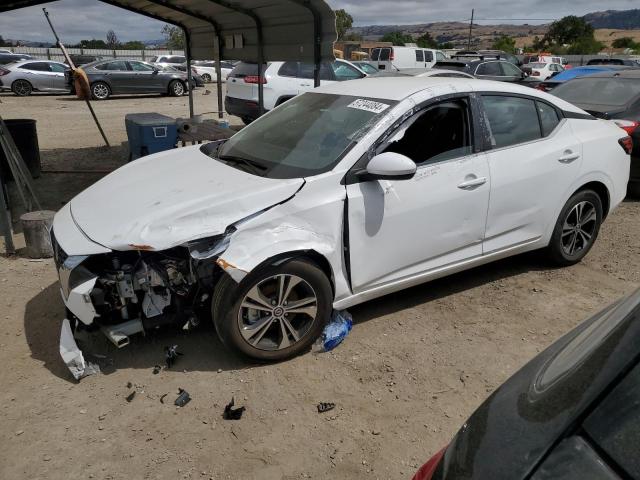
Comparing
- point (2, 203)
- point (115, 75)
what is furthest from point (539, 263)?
point (115, 75)

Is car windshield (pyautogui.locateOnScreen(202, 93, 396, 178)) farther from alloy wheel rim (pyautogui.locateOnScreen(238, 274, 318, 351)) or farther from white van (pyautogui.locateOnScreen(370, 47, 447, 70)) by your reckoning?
white van (pyautogui.locateOnScreen(370, 47, 447, 70))

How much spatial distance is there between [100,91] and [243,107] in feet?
36.5

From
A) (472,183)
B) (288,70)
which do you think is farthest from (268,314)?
(288,70)

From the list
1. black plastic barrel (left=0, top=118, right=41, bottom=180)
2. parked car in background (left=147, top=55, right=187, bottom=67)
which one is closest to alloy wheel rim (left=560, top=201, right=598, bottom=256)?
black plastic barrel (left=0, top=118, right=41, bottom=180)

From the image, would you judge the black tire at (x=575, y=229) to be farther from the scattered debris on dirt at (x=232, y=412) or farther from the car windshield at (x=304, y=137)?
the scattered debris on dirt at (x=232, y=412)

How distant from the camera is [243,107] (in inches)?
453

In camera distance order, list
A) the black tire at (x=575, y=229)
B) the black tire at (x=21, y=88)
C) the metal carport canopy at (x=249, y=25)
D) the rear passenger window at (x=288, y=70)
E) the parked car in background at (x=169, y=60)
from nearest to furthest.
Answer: the black tire at (x=575, y=229)
the metal carport canopy at (x=249, y=25)
the rear passenger window at (x=288, y=70)
the black tire at (x=21, y=88)
the parked car in background at (x=169, y=60)

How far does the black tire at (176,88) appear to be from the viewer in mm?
21234

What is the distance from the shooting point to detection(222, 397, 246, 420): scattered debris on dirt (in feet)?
9.62

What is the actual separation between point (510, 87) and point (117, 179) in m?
3.15

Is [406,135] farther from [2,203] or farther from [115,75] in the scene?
[115,75]

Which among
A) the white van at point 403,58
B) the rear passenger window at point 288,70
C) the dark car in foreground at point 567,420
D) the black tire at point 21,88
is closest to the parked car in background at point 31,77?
the black tire at point 21,88

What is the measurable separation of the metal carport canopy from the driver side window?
9.29 feet

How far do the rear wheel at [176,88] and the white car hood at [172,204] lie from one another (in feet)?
61.6
